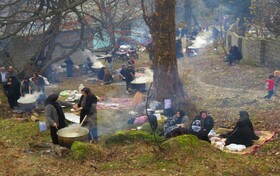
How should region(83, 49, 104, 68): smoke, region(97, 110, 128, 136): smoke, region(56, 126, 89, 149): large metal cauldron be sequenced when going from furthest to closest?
region(83, 49, 104, 68): smoke < region(97, 110, 128, 136): smoke < region(56, 126, 89, 149): large metal cauldron

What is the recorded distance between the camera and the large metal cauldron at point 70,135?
29.3ft

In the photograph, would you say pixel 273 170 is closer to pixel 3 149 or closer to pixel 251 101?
pixel 3 149

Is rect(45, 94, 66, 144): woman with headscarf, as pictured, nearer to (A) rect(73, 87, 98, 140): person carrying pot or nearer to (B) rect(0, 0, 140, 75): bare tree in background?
(A) rect(73, 87, 98, 140): person carrying pot

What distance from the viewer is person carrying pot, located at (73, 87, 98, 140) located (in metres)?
9.99

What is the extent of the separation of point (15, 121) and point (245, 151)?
24.7 feet

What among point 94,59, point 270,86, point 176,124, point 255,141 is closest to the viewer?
point 255,141

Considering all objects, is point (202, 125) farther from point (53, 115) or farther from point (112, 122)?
point (53, 115)

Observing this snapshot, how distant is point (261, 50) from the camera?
21297mm

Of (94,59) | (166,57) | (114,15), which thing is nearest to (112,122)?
(166,57)

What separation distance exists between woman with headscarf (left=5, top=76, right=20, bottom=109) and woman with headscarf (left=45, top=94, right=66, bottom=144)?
508 centimetres

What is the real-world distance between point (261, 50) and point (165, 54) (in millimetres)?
10026

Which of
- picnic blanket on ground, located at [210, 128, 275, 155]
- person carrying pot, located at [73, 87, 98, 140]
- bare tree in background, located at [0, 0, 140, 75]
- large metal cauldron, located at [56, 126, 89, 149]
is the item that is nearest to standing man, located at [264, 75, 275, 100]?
picnic blanket on ground, located at [210, 128, 275, 155]

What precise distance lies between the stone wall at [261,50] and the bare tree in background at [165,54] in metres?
8.69

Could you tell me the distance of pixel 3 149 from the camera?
934cm
